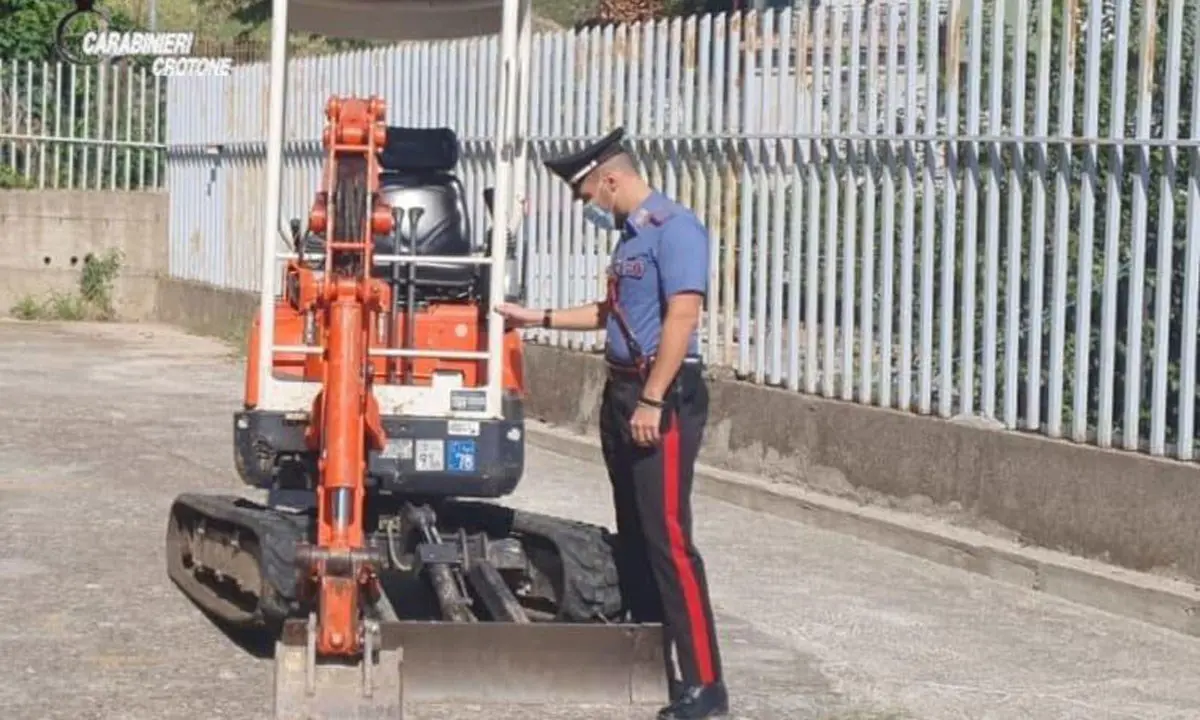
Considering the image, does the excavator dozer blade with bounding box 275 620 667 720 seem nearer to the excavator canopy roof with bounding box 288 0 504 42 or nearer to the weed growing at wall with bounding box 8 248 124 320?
the excavator canopy roof with bounding box 288 0 504 42

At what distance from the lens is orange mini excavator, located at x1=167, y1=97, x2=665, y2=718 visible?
311 inches

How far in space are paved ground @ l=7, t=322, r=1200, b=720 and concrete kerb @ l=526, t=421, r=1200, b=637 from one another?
0.09 meters

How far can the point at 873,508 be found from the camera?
39.8ft

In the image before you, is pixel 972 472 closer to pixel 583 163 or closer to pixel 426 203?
pixel 426 203

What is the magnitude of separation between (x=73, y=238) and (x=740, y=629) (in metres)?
15.8

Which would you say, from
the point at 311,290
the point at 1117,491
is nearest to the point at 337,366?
the point at 311,290

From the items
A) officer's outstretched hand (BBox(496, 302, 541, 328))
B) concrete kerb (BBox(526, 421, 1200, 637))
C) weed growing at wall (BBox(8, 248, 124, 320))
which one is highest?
officer's outstretched hand (BBox(496, 302, 541, 328))

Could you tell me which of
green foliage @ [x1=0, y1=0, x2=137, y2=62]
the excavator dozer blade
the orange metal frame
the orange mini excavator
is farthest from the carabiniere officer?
green foliage @ [x1=0, y1=0, x2=137, y2=62]

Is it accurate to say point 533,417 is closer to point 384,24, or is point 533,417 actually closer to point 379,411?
point 384,24

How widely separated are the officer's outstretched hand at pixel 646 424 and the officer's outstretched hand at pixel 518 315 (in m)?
0.72

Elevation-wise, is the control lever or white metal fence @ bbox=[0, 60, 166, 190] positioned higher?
white metal fence @ bbox=[0, 60, 166, 190]

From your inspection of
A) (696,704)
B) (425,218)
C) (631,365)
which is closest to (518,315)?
(631,365)

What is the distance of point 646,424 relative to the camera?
25.8ft

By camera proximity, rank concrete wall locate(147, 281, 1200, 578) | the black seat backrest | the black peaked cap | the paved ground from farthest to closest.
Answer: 1. concrete wall locate(147, 281, 1200, 578)
2. the black seat backrest
3. the paved ground
4. the black peaked cap
